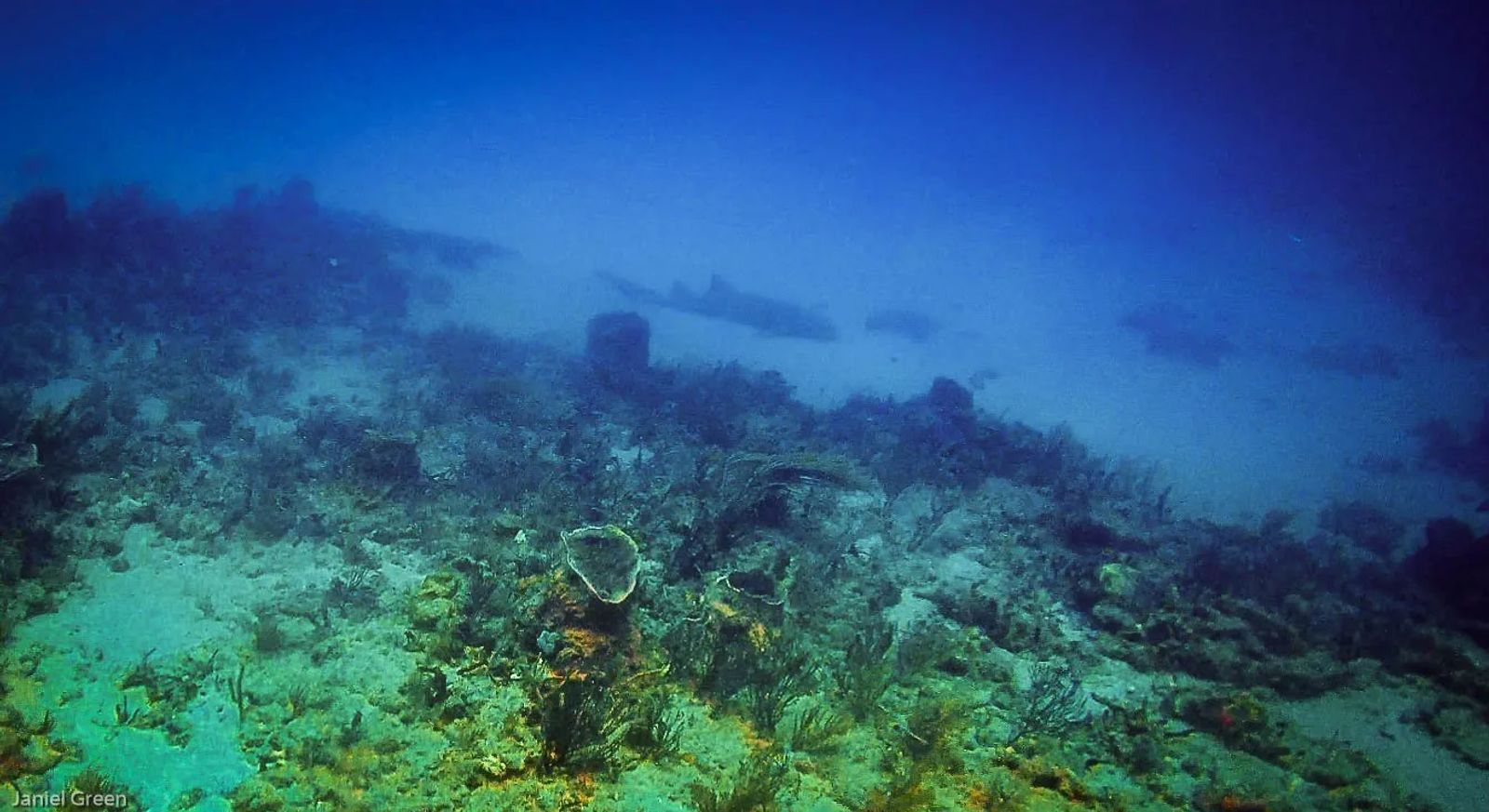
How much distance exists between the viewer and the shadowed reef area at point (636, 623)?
5.45m

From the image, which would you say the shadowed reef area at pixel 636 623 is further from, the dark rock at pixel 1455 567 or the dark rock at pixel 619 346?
the dark rock at pixel 619 346

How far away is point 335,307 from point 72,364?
9780 millimetres

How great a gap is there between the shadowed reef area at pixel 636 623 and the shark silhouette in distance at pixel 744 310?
25533 millimetres

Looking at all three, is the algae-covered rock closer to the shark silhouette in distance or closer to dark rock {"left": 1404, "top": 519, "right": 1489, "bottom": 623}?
dark rock {"left": 1404, "top": 519, "right": 1489, "bottom": 623}

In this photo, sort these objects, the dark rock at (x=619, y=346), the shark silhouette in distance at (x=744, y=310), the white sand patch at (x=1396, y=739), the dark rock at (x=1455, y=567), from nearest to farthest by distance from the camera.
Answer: the white sand patch at (x=1396, y=739) → the dark rock at (x=1455, y=567) → the dark rock at (x=619, y=346) → the shark silhouette in distance at (x=744, y=310)

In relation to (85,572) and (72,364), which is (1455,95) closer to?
(85,572)

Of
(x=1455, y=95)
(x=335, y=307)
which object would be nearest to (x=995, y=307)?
(x=1455, y=95)

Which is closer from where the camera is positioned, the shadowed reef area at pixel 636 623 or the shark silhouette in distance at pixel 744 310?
the shadowed reef area at pixel 636 623

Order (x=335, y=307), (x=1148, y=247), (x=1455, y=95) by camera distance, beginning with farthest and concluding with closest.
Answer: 1. (x=1148, y=247)
2. (x=1455, y=95)
3. (x=335, y=307)

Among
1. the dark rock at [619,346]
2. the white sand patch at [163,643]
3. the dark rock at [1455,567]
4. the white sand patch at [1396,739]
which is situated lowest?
the white sand patch at [163,643]

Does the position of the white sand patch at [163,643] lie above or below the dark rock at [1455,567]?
below

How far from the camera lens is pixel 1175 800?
6.02m

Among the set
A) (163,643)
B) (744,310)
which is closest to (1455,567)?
(163,643)

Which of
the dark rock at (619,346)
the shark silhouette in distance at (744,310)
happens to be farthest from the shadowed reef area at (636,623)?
the shark silhouette in distance at (744,310)
